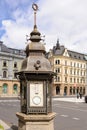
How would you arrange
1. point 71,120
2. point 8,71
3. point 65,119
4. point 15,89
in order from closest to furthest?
point 71,120 < point 65,119 < point 8,71 < point 15,89

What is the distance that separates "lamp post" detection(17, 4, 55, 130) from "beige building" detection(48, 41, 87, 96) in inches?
2717

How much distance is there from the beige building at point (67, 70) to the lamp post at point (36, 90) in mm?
69015

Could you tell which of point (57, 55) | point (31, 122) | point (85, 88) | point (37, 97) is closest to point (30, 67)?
point (37, 97)

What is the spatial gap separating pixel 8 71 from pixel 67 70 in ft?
80.8

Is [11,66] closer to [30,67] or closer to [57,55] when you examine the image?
[57,55]

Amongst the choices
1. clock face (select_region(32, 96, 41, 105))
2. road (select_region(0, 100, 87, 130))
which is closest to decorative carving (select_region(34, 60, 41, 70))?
clock face (select_region(32, 96, 41, 105))

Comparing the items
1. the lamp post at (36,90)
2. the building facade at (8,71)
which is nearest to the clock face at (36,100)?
the lamp post at (36,90)

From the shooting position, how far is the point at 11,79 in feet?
219

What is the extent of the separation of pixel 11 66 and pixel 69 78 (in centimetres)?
2487

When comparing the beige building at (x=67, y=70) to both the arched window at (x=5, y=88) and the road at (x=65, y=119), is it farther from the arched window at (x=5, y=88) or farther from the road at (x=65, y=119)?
the road at (x=65, y=119)

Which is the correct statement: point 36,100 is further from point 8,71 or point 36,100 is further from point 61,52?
point 61,52

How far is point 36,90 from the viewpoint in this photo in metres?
6.39

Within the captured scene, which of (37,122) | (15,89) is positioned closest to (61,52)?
(15,89)

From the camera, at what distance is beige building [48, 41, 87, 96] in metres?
81.1
